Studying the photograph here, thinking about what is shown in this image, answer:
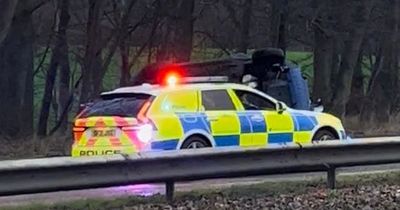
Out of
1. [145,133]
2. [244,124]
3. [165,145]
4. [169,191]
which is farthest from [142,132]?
[169,191]

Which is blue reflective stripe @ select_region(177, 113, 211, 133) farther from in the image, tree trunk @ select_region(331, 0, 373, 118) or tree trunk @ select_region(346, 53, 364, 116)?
tree trunk @ select_region(346, 53, 364, 116)

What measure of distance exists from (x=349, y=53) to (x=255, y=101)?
17.6 metres

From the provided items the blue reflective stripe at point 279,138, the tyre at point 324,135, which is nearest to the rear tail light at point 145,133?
the blue reflective stripe at point 279,138

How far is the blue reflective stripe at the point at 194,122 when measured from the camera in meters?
15.0

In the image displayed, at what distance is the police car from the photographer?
47.4ft

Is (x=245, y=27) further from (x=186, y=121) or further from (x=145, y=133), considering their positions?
(x=145, y=133)

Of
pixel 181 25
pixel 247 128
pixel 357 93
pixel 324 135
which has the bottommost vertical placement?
pixel 357 93

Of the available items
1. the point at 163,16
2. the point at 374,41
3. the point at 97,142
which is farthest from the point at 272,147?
the point at 374,41

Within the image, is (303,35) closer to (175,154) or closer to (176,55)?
(176,55)

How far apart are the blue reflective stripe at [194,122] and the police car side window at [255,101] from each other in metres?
1.20

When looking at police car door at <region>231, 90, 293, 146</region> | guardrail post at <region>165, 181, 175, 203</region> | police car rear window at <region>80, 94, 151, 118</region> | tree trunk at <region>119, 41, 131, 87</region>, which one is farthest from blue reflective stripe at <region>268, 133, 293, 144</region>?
tree trunk at <region>119, 41, 131, 87</region>

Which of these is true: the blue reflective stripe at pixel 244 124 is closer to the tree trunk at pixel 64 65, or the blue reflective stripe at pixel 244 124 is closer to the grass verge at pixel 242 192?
the grass verge at pixel 242 192

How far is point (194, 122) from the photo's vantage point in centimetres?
1516

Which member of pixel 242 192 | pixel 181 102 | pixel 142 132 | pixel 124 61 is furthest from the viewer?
pixel 124 61
